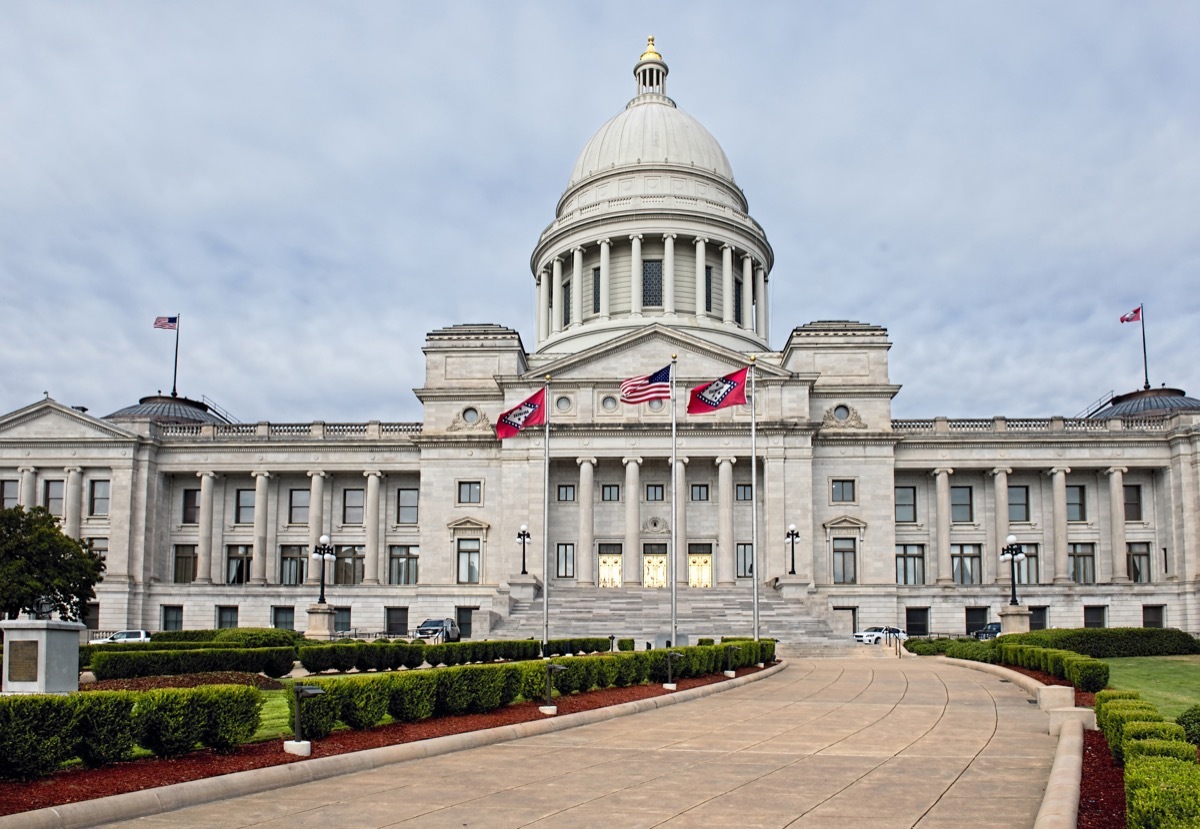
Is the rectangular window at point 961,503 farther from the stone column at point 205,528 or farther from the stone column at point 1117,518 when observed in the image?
the stone column at point 205,528

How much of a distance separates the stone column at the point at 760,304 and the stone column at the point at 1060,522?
72.9 ft

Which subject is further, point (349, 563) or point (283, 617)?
point (349, 563)

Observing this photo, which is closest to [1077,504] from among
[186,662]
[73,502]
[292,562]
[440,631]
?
[440,631]

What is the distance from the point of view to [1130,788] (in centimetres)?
935

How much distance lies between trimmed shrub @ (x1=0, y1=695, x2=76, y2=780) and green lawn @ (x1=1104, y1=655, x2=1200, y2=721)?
731 inches

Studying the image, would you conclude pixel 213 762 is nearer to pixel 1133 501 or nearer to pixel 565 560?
pixel 565 560

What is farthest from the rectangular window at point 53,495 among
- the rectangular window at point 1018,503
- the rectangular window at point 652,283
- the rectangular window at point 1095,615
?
the rectangular window at point 1095,615

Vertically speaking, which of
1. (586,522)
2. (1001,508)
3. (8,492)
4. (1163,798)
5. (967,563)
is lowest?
(1163,798)

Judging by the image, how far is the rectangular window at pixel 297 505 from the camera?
69812mm

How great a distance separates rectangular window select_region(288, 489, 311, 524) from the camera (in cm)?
6981

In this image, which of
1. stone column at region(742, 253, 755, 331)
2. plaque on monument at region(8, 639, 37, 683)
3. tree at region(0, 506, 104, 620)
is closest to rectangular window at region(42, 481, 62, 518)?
tree at region(0, 506, 104, 620)

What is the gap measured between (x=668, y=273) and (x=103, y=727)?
64.2 metres

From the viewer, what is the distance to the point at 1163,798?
8.66 m

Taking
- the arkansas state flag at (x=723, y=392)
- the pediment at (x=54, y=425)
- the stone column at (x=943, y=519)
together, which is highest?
the pediment at (x=54, y=425)
